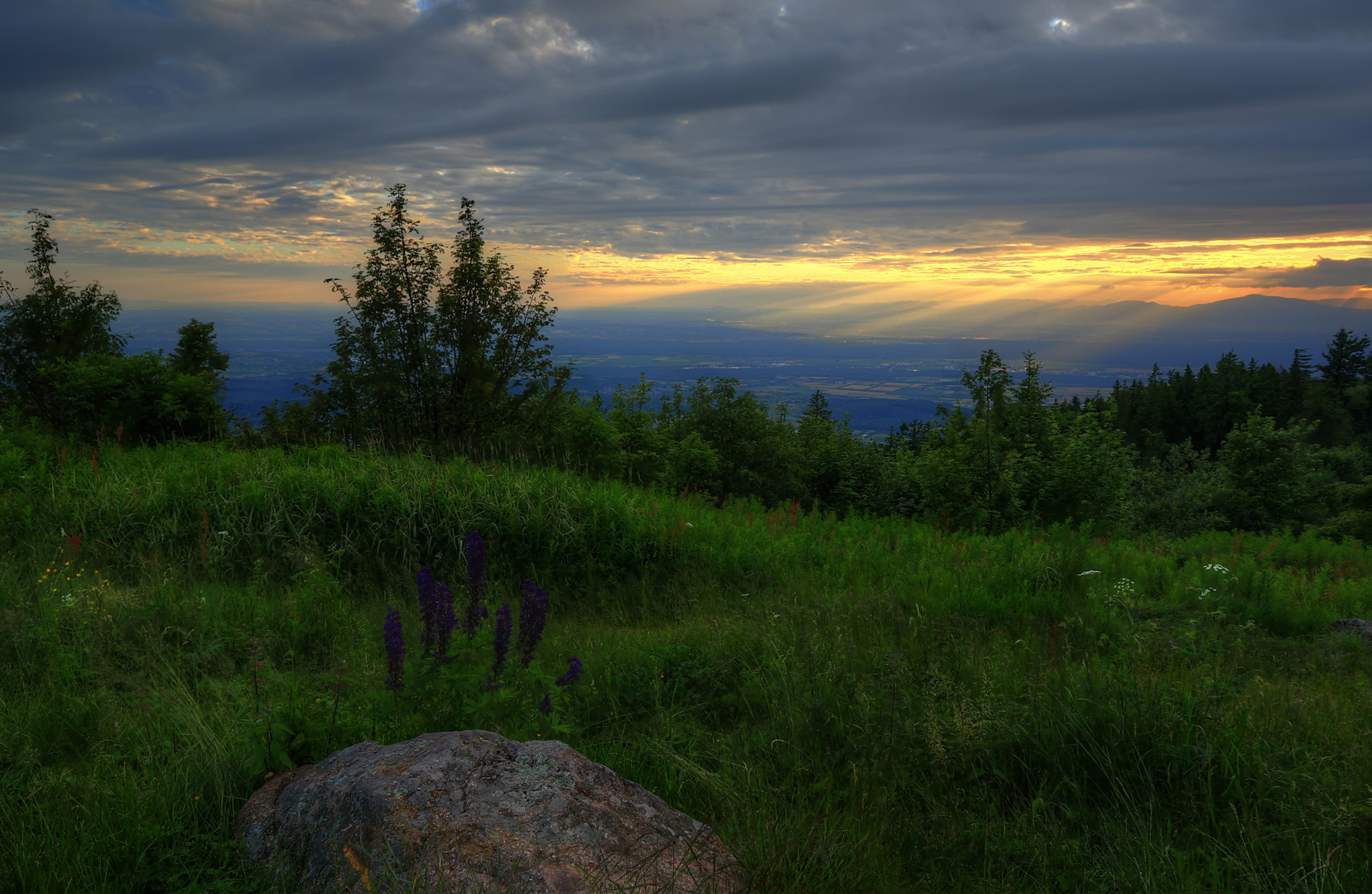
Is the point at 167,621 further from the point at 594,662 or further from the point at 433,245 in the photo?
the point at 433,245

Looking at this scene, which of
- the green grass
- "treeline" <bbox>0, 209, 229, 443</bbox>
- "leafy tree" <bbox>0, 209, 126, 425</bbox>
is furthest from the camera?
"leafy tree" <bbox>0, 209, 126, 425</bbox>

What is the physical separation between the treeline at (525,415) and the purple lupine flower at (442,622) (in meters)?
6.01

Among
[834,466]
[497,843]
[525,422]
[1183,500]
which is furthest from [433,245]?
[1183,500]

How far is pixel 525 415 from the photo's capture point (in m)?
14.0

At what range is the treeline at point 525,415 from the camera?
12625 mm

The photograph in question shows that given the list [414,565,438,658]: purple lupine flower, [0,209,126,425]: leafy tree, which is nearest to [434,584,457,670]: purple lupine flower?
[414,565,438,658]: purple lupine flower

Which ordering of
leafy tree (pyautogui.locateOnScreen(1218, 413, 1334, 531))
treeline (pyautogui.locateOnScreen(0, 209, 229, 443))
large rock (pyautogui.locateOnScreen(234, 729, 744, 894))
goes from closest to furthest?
large rock (pyautogui.locateOnScreen(234, 729, 744, 894)), treeline (pyautogui.locateOnScreen(0, 209, 229, 443)), leafy tree (pyautogui.locateOnScreen(1218, 413, 1334, 531))

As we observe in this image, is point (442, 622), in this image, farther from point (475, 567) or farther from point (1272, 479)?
point (1272, 479)

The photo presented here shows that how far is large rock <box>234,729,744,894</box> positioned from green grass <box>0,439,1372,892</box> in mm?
205

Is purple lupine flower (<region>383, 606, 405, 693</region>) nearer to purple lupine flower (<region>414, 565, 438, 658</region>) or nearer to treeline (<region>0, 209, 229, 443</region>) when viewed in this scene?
purple lupine flower (<region>414, 565, 438, 658</region>)

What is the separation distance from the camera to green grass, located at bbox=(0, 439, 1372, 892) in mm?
2564

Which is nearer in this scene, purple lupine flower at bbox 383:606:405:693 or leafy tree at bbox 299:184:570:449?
purple lupine flower at bbox 383:606:405:693

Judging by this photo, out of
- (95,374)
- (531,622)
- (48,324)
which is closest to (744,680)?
(531,622)

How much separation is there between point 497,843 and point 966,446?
50.8 ft
